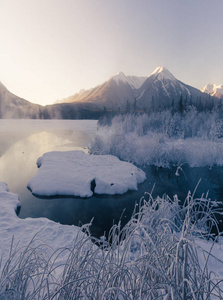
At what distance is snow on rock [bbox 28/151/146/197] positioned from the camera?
29.1 ft

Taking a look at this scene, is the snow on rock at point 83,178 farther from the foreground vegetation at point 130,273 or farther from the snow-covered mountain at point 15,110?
the snow-covered mountain at point 15,110

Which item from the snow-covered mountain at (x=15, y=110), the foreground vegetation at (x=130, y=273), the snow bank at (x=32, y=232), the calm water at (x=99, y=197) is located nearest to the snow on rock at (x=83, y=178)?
the calm water at (x=99, y=197)

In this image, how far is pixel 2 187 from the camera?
860 cm

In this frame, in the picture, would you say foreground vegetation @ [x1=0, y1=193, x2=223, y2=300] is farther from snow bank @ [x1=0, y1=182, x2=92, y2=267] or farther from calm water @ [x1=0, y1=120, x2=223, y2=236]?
calm water @ [x1=0, y1=120, x2=223, y2=236]

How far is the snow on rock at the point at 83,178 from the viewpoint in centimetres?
886

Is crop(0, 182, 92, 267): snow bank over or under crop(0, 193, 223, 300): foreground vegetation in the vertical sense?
under

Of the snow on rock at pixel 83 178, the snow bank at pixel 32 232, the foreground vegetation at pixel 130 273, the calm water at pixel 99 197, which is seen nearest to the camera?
the foreground vegetation at pixel 130 273

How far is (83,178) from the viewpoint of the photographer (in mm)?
9805

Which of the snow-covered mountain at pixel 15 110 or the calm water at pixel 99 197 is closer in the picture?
the calm water at pixel 99 197

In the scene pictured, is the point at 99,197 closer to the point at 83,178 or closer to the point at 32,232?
the point at 83,178

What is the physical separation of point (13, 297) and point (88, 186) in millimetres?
7163

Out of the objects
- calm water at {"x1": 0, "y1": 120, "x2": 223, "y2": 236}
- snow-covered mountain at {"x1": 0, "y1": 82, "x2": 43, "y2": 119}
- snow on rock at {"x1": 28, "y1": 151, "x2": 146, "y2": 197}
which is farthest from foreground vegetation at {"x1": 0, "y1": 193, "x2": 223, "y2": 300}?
snow-covered mountain at {"x1": 0, "y1": 82, "x2": 43, "y2": 119}

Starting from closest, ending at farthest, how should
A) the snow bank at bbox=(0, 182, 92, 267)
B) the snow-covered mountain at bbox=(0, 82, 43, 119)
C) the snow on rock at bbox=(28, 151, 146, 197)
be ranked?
1. the snow bank at bbox=(0, 182, 92, 267)
2. the snow on rock at bbox=(28, 151, 146, 197)
3. the snow-covered mountain at bbox=(0, 82, 43, 119)

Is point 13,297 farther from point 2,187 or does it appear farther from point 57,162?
point 57,162
